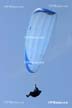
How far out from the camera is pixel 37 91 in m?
1.47

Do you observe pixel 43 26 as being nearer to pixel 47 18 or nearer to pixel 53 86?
pixel 47 18

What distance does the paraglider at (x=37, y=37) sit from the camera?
148cm

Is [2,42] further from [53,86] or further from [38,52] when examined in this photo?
[53,86]

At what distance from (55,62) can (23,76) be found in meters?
0.14

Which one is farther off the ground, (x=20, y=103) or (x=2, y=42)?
(x=2, y=42)

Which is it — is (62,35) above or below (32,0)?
below

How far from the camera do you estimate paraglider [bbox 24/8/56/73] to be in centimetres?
148

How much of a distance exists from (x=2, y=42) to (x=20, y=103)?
25cm

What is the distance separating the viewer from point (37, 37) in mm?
1488

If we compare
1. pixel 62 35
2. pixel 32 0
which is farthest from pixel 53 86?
pixel 32 0

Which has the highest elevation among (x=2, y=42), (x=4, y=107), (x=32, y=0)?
(x=32, y=0)

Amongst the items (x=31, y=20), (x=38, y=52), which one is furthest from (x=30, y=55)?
(x=31, y=20)

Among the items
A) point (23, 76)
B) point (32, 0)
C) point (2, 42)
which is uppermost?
point (32, 0)

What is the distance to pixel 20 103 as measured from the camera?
4.83 feet
